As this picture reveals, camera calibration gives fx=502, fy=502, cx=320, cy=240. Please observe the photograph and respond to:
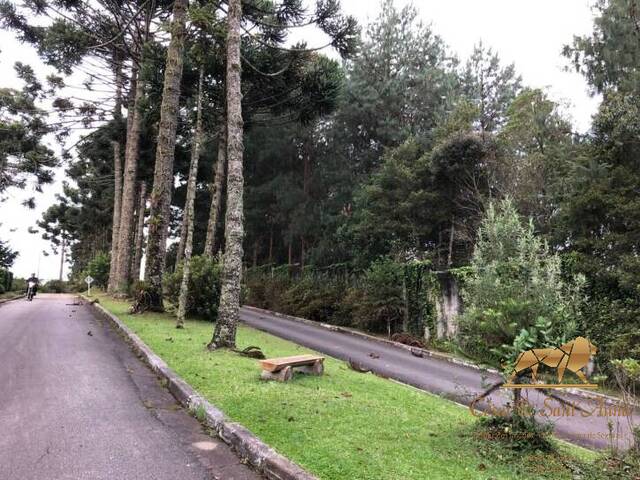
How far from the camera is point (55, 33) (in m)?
18.8

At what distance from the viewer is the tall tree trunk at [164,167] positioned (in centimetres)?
1493

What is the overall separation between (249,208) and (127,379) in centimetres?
2587

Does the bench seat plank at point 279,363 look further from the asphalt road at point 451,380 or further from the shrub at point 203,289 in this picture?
the shrub at point 203,289

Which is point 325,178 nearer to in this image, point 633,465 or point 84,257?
point 633,465

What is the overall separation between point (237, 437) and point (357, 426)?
48.0 inches

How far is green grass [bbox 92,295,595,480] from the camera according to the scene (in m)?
3.99

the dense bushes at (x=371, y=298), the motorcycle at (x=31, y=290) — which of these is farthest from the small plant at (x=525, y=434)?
the motorcycle at (x=31, y=290)

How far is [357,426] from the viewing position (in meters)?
5.05

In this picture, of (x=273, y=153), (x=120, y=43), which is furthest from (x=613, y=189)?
(x=273, y=153)

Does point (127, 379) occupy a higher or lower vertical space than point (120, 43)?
lower

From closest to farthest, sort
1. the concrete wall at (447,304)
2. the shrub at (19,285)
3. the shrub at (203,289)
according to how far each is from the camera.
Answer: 1. the shrub at (203,289)
2. the concrete wall at (447,304)
3. the shrub at (19,285)

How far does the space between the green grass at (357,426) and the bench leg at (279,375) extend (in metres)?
0.13

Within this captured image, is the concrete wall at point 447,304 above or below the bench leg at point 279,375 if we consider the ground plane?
above

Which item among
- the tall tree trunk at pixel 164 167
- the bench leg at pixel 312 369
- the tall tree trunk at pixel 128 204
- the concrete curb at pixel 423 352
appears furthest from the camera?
the tall tree trunk at pixel 128 204
